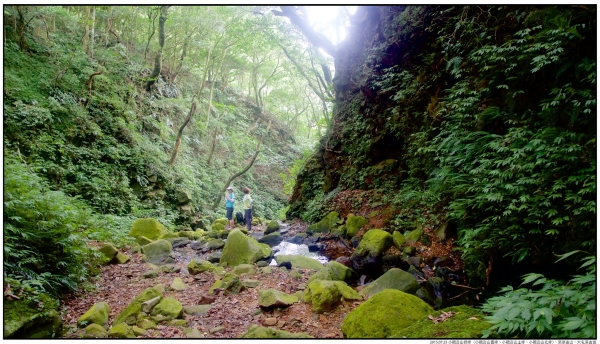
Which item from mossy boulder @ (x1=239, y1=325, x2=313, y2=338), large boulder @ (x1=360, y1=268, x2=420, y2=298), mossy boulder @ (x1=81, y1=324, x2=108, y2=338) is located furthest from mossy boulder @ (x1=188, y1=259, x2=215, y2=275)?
large boulder @ (x1=360, y1=268, x2=420, y2=298)

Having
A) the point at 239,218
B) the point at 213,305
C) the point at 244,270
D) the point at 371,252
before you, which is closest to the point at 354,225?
the point at 371,252

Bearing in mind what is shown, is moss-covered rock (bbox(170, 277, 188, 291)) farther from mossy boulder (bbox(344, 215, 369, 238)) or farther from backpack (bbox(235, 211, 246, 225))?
backpack (bbox(235, 211, 246, 225))

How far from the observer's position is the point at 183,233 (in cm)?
1045

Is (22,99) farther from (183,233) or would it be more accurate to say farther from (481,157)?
(481,157)

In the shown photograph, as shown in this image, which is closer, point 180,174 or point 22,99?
point 22,99

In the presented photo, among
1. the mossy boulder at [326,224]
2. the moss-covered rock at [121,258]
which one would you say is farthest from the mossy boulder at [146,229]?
the mossy boulder at [326,224]

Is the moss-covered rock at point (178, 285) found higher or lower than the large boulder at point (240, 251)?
lower

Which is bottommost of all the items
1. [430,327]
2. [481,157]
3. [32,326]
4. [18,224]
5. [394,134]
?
[430,327]

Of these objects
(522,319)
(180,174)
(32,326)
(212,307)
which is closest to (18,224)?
(32,326)

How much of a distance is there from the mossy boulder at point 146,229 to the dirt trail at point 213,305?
2265mm

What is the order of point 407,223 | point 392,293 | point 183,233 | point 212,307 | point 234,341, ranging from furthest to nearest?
point 183,233
point 407,223
point 212,307
point 392,293
point 234,341

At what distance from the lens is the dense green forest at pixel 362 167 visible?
4.09 meters

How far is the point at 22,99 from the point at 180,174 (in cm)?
635

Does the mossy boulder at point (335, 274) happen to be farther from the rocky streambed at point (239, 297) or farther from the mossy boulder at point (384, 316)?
the mossy boulder at point (384, 316)
